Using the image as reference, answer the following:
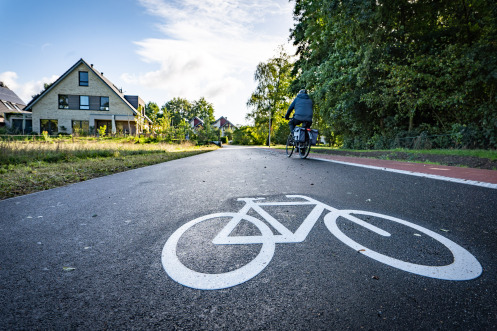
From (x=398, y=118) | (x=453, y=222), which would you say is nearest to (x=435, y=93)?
(x=398, y=118)

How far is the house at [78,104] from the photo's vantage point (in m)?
30.6

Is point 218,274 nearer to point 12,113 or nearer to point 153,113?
point 153,113

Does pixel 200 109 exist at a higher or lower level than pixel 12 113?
higher

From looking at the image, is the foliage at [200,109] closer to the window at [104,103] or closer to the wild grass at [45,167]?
the window at [104,103]

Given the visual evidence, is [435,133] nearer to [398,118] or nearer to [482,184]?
[398,118]

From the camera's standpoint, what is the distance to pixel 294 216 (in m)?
2.79

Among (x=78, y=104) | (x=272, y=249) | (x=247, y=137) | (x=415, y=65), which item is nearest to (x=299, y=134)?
(x=415, y=65)

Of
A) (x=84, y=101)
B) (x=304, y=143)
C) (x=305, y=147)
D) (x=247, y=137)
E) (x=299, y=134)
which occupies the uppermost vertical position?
(x=84, y=101)

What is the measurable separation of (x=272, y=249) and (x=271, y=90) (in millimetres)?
44730

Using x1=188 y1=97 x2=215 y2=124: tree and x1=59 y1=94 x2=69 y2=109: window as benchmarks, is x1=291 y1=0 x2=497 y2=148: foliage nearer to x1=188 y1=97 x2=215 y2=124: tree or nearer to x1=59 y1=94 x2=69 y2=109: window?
x1=59 y1=94 x2=69 y2=109: window

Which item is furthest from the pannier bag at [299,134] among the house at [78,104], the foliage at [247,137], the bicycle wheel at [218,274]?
the foliage at [247,137]

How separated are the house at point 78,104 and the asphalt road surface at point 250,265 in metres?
31.2

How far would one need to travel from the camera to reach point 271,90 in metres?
44.0

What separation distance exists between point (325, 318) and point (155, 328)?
86cm
